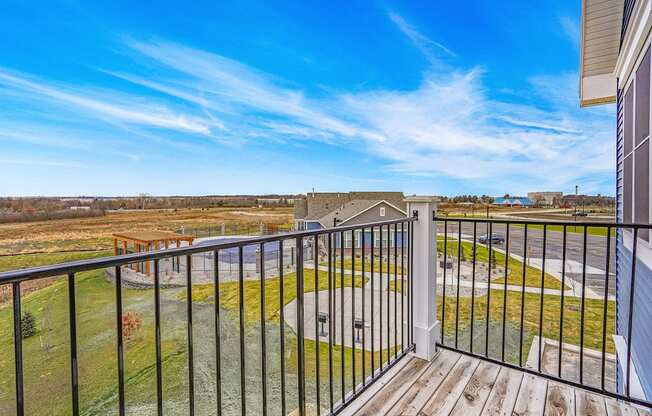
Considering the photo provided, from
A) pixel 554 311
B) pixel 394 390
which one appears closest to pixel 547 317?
pixel 554 311

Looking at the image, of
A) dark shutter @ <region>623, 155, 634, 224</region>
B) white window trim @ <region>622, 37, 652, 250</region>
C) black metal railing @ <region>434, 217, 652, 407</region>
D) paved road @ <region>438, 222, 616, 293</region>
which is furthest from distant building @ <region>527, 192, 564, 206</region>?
white window trim @ <region>622, 37, 652, 250</region>

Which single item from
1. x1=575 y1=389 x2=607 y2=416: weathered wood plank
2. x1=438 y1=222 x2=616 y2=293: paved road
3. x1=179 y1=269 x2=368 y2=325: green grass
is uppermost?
x1=575 y1=389 x2=607 y2=416: weathered wood plank

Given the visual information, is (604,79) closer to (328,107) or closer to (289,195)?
(328,107)

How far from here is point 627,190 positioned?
10.9 feet

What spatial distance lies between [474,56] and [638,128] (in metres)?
7.87

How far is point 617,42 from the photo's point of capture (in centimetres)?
376

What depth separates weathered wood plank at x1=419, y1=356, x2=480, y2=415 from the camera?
166 cm

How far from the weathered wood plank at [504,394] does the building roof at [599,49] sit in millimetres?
4241

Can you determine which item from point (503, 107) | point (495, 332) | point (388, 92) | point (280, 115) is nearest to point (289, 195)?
point (280, 115)

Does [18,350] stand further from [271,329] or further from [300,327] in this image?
[271,329]

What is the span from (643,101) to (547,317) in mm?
7120

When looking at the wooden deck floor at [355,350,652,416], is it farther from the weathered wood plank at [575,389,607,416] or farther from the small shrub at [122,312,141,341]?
the small shrub at [122,312,141,341]

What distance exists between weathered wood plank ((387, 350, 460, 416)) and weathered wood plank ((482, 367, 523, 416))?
277 millimetres

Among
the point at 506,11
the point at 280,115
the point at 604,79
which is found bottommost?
the point at 604,79
